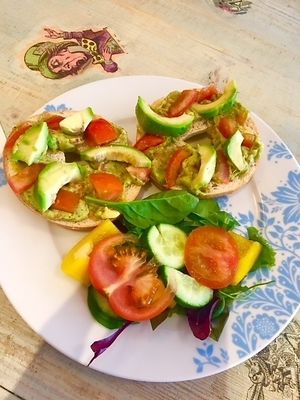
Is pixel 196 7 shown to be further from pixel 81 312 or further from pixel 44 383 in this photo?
pixel 44 383

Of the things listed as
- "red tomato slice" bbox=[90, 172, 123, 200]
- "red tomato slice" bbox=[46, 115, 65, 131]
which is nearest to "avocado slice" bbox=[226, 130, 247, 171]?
"red tomato slice" bbox=[90, 172, 123, 200]

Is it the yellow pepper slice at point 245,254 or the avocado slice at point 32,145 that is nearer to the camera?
the yellow pepper slice at point 245,254

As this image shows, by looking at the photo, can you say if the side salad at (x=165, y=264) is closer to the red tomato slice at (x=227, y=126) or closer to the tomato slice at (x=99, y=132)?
the tomato slice at (x=99, y=132)

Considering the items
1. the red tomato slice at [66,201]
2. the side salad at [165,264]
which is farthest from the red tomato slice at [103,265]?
the red tomato slice at [66,201]

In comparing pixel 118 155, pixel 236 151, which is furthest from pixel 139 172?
pixel 236 151

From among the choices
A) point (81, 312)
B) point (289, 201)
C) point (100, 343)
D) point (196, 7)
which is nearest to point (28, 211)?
point (81, 312)

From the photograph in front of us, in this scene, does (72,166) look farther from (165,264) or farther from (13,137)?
(165,264)
